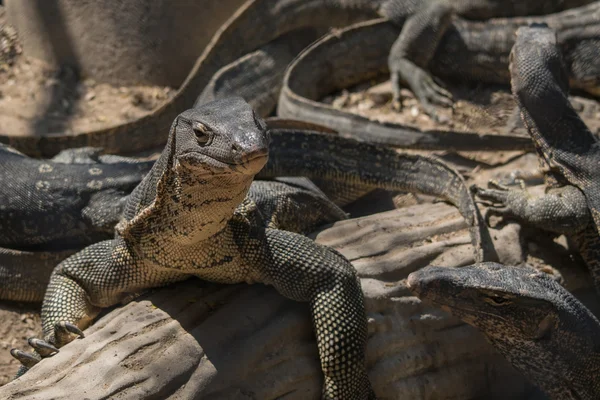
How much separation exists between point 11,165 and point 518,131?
180 inches

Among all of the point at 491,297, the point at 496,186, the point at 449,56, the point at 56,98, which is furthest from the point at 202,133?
the point at 56,98

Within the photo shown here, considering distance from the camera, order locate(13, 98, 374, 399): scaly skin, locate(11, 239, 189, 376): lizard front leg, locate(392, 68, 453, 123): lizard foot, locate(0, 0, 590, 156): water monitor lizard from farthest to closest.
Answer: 1. locate(392, 68, 453, 123): lizard foot
2. locate(0, 0, 590, 156): water monitor lizard
3. locate(11, 239, 189, 376): lizard front leg
4. locate(13, 98, 374, 399): scaly skin

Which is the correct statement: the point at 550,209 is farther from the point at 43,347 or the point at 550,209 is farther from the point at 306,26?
the point at 306,26

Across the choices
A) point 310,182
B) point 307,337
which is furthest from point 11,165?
point 307,337

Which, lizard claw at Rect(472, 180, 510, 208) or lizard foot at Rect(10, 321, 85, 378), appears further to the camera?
lizard claw at Rect(472, 180, 510, 208)

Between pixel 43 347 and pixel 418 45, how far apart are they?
549cm

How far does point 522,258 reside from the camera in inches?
196

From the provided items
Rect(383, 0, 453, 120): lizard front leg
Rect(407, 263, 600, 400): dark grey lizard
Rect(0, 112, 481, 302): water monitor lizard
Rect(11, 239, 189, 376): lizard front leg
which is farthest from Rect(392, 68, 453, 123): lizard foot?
Rect(11, 239, 189, 376): lizard front leg

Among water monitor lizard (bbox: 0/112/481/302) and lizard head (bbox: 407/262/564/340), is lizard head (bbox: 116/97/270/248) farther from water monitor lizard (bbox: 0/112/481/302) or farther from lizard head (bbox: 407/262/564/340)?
water monitor lizard (bbox: 0/112/481/302)

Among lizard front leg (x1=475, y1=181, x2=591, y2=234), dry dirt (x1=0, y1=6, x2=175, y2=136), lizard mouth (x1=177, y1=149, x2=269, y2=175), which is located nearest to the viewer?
lizard mouth (x1=177, y1=149, x2=269, y2=175)

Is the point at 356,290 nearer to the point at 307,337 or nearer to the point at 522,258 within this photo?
the point at 307,337

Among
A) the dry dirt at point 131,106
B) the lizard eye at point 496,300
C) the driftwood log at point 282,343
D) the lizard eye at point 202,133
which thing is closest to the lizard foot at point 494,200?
the driftwood log at point 282,343

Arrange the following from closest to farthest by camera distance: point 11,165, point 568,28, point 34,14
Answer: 1. point 11,165
2. point 568,28
3. point 34,14

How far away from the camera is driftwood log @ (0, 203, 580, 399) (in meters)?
3.70
